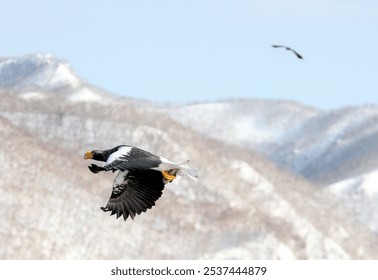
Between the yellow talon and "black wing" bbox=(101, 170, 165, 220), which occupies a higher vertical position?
→ the yellow talon

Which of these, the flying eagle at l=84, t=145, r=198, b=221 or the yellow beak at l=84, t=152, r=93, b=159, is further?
the yellow beak at l=84, t=152, r=93, b=159

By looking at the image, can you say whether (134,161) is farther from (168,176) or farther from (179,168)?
(179,168)

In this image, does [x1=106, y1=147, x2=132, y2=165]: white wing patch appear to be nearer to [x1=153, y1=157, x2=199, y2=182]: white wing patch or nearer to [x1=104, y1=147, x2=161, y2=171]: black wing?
[x1=104, y1=147, x2=161, y2=171]: black wing

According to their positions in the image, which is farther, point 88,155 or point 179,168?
point 88,155

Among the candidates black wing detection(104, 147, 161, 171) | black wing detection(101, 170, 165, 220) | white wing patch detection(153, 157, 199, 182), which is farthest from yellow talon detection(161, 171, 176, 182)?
black wing detection(101, 170, 165, 220)

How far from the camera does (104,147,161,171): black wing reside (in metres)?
26.2

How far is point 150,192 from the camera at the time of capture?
28625mm

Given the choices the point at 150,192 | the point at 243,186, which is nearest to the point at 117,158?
the point at 150,192

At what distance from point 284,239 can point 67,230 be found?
36.5 metres

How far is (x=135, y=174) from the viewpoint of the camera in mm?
28922

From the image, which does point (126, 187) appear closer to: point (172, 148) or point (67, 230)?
point (67, 230)

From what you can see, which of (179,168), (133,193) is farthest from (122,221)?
(179,168)

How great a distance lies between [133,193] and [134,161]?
2.63 metres

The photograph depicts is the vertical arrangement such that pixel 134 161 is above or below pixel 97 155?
above
